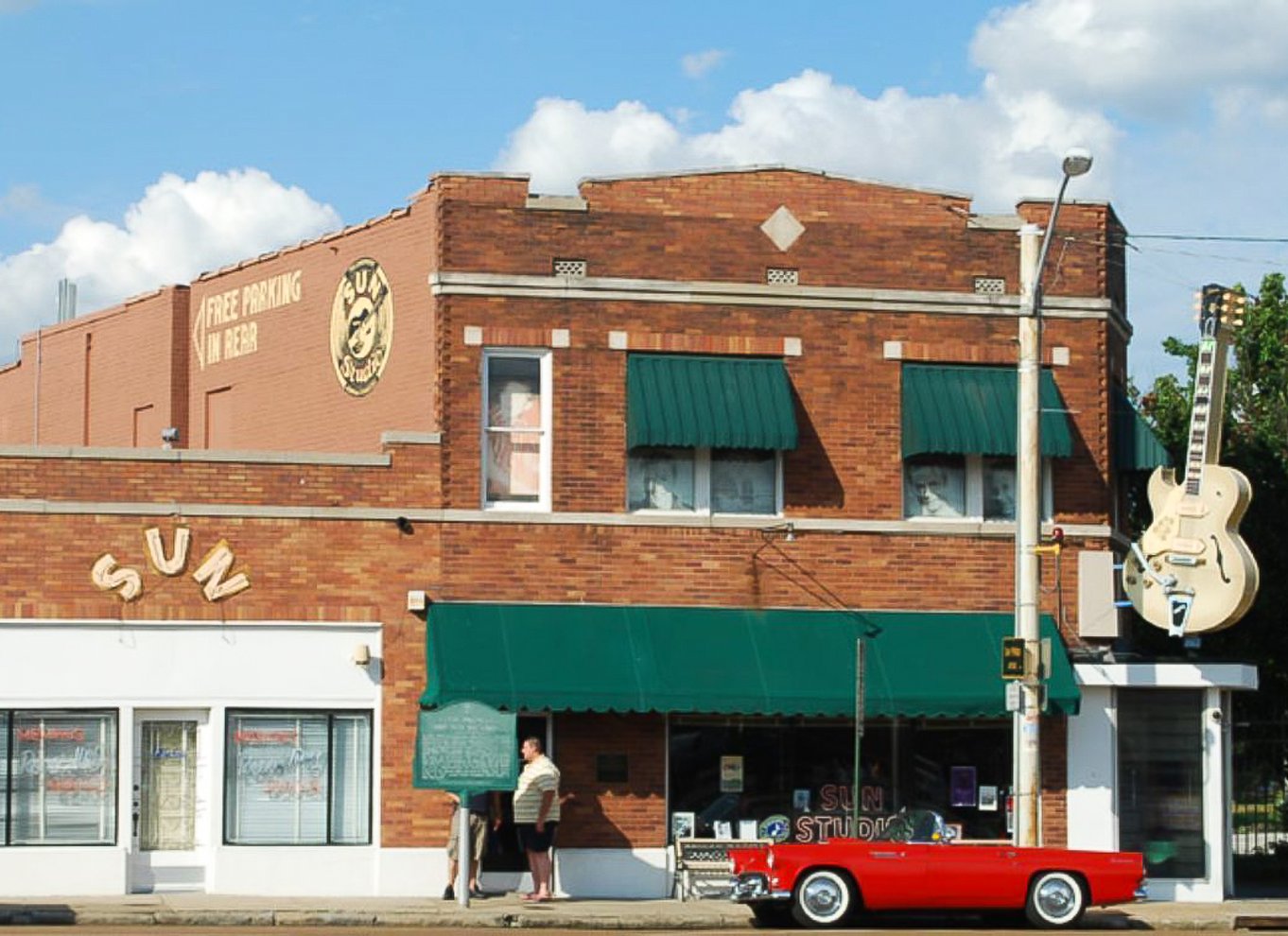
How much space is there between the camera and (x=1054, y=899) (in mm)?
22906

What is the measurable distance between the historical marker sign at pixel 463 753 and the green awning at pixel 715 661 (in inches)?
41.2

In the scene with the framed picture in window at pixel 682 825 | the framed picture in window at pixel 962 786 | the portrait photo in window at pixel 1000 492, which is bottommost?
the framed picture in window at pixel 682 825

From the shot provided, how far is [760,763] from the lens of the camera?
87.6ft

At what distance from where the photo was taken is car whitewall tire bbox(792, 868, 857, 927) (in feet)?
73.3

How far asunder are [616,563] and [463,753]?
11.6ft

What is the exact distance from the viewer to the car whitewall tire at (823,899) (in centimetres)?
2234

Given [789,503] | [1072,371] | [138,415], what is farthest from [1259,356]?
[138,415]

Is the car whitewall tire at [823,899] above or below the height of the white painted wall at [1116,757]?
below

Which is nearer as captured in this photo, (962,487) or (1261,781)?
(962,487)

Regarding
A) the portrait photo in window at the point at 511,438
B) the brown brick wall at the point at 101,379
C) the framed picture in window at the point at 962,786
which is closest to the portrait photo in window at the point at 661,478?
the portrait photo in window at the point at 511,438

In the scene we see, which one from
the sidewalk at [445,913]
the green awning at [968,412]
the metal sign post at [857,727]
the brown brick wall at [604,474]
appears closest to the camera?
the sidewalk at [445,913]

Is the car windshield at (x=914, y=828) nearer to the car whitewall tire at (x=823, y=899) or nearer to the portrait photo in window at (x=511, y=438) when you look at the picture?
the car whitewall tire at (x=823, y=899)

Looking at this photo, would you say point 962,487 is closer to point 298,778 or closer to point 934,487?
point 934,487

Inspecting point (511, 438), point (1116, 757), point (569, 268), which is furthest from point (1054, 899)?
point (569, 268)
